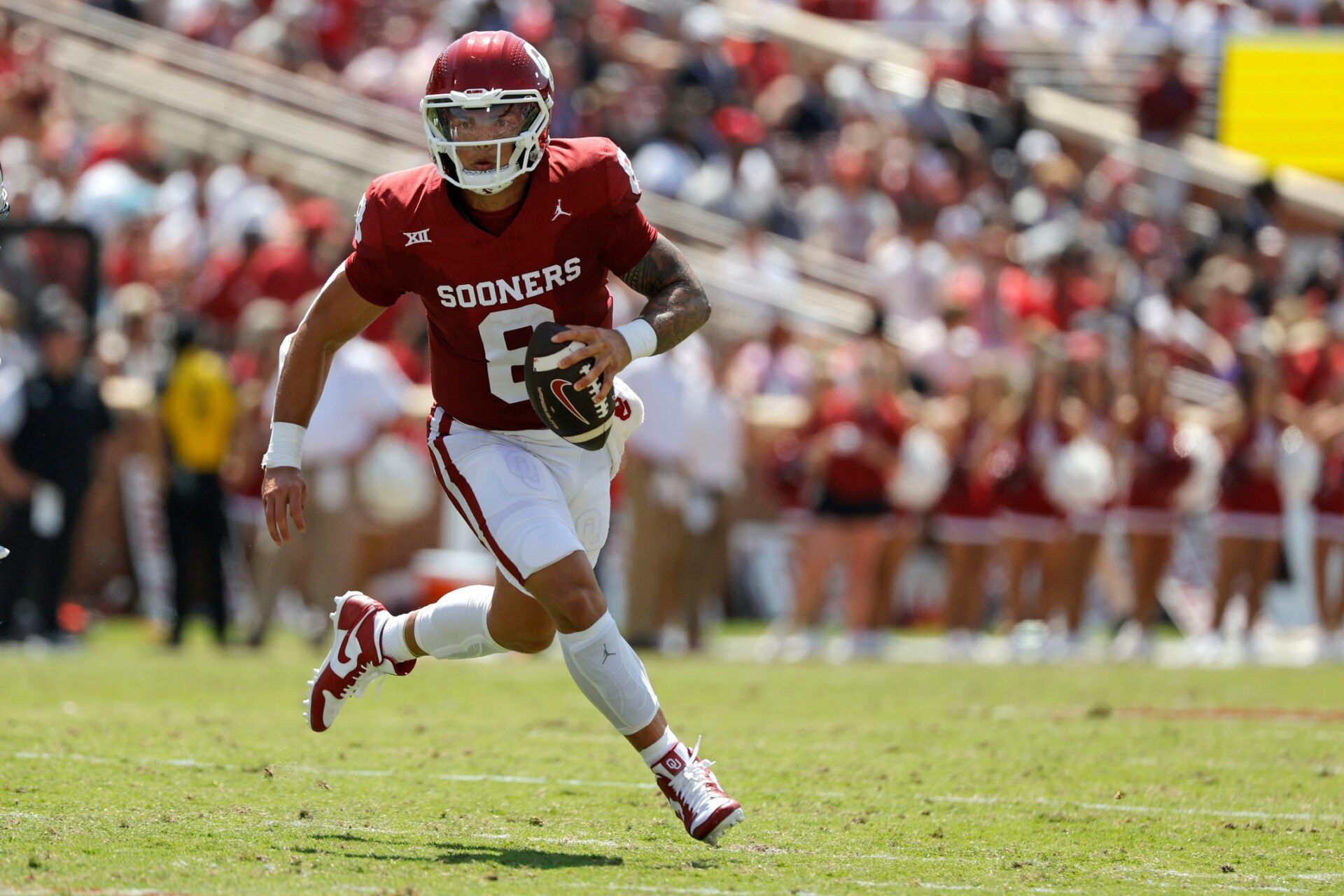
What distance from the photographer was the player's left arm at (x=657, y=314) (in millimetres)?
5484

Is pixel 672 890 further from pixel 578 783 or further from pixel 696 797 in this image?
pixel 578 783

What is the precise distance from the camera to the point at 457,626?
6.21 m

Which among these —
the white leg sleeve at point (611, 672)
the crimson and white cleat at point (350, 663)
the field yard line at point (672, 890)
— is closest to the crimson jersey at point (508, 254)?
the white leg sleeve at point (611, 672)

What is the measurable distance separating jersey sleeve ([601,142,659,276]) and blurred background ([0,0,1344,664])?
269 inches

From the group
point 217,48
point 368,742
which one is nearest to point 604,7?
point 217,48

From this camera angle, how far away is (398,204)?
19.1 feet

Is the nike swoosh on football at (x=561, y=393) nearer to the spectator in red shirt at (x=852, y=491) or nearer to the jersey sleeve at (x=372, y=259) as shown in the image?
the jersey sleeve at (x=372, y=259)

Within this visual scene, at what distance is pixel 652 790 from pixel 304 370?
182 centimetres

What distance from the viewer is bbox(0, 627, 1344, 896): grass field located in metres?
5.05

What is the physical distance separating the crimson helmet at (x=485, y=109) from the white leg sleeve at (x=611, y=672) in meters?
1.26

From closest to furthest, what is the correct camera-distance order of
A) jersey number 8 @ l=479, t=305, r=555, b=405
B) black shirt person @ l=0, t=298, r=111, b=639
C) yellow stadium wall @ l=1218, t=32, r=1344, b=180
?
jersey number 8 @ l=479, t=305, r=555, b=405 < black shirt person @ l=0, t=298, r=111, b=639 < yellow stadium wall @ l=1218, t=32, r=1344, b=180

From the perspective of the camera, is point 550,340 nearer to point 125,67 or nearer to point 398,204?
point 398,204

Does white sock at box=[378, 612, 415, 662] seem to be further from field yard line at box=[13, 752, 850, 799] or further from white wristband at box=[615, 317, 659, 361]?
white wristband at box=[615, 317, 659, 361]

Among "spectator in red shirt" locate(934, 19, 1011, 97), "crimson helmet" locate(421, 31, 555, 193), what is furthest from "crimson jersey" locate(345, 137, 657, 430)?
"spectator in red shirt" locate(934, 19, 1011, 97)
